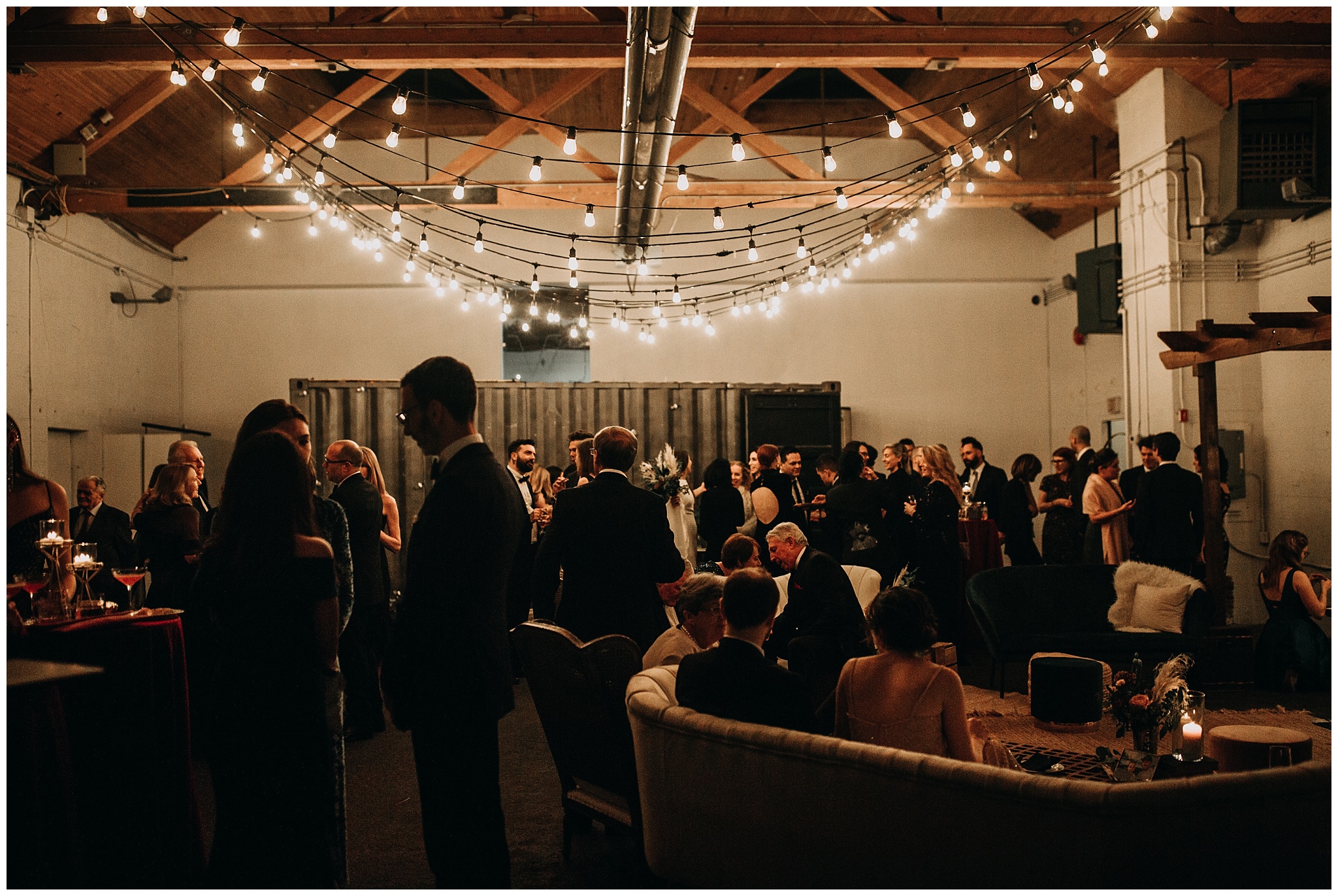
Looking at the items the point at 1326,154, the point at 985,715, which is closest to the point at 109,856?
the point at 985,715

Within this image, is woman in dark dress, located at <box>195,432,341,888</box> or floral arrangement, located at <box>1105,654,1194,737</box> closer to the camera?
woman in dark dress, located at <box>195,432,341,888</box>

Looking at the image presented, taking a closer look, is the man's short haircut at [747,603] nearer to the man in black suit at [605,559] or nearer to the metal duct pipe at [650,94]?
the man in black suit at [605,559]

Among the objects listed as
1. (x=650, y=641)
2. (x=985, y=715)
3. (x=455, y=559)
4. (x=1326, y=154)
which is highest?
(x=1326, y=154)

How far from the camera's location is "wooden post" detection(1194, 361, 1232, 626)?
605 cm

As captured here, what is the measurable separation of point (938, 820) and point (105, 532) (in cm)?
598

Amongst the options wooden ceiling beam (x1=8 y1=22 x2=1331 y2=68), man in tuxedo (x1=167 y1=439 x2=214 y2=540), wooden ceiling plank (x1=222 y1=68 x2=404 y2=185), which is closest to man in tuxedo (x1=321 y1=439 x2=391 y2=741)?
man in tuxedo (x1=167 y1=439 x2=214 y2=540)

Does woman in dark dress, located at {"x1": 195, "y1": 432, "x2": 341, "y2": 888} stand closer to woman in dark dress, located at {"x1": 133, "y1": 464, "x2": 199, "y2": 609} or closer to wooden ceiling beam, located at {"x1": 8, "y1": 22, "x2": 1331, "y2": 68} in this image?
woman in dark dress, located at {"x1": 133, "y1": 464, "x2": 199, "y2": 609}

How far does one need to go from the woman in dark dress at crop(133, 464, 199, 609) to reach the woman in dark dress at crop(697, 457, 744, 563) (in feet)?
10.4

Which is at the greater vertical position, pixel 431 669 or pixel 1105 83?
pixel 1105 83

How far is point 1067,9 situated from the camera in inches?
312

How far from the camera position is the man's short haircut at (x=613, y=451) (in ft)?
12.5

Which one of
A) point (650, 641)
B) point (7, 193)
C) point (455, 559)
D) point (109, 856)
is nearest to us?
point (455, 559)

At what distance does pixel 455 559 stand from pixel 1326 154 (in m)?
7.90

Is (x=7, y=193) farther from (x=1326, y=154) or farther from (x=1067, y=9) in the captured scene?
(x=1326, y=154)
